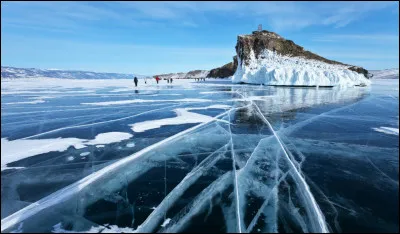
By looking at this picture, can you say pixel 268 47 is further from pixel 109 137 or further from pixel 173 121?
pixel 109 137

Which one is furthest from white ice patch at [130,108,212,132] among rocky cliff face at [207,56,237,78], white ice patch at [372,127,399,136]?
rocky cliff face at [207,56,237,78]

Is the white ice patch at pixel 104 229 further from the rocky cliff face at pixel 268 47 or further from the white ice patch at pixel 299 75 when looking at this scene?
the rocky cliff face at pixel 268 47

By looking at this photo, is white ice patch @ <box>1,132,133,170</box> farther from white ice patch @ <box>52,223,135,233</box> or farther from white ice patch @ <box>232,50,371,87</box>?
white ice patch @ <box>232,50,371,87</box>

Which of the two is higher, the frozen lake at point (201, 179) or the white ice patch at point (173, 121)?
the white ice patch at point (173, 121)

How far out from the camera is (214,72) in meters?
107

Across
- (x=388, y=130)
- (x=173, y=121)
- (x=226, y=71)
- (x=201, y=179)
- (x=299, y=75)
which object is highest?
(x=226, y=71)

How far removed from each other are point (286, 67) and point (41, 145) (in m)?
41.8

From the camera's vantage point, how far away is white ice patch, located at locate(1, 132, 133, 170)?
18.5 feet

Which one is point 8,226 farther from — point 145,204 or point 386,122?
point 386,122

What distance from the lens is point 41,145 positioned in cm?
640

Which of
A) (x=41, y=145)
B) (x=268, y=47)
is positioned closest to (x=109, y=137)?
(x=41, y=145)

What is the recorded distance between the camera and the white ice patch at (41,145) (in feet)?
18.5

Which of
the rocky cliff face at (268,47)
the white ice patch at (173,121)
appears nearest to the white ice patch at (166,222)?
the white ice patch at (173,121)

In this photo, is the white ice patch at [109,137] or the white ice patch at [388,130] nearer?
the white ice patch at [109,137]
